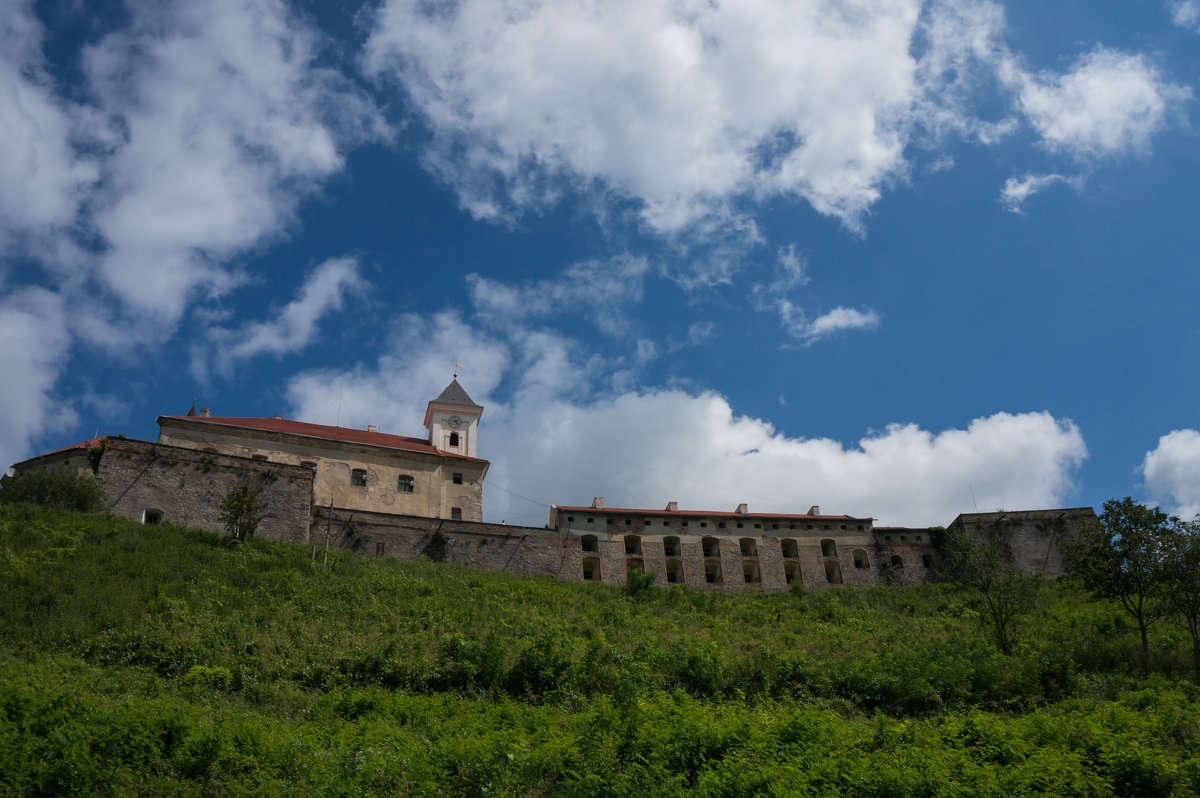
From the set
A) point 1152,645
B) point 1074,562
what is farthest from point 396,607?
point 1152,645

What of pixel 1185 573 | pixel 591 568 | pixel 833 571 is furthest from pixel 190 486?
pixel 1185 573

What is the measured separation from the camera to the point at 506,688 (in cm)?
2048

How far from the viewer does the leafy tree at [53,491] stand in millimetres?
31906

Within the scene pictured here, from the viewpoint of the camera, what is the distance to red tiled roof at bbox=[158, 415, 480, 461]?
1714 inches

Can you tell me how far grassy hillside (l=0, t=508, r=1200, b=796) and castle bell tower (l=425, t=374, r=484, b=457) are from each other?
24.4 m

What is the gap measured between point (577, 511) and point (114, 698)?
101 feet

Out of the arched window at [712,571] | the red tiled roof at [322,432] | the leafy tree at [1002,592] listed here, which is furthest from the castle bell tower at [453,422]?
the leafy tree at [1002,592]

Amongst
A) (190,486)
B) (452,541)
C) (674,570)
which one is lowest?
(674,570)

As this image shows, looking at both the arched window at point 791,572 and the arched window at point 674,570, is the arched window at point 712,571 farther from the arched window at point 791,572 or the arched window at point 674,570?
the arched window at point 791,572

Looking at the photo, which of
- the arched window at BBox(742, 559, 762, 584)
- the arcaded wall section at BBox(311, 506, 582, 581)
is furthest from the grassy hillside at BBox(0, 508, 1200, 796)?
the arched window at BBox(742, 559, 762, 584)

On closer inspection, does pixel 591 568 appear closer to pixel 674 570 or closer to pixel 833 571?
pixel 674 570

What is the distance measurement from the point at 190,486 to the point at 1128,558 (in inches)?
1483

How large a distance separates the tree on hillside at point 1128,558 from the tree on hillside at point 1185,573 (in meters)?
0.20

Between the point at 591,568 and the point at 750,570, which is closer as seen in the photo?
the point at 591,568
